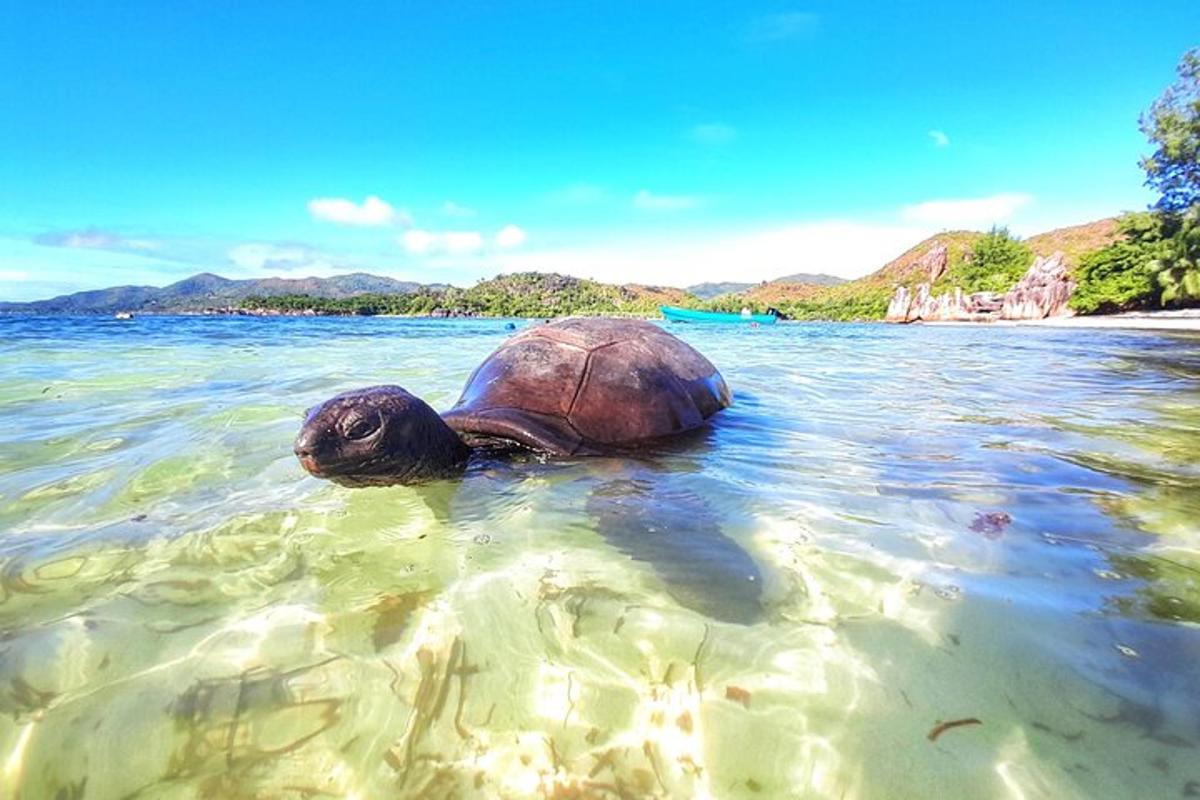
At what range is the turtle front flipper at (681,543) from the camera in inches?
79.1

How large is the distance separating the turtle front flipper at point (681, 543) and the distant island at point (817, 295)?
166ft

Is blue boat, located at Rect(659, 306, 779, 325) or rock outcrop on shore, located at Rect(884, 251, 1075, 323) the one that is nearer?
rock outcrop on shore, located at Rect(884, 251, 1075, 323)

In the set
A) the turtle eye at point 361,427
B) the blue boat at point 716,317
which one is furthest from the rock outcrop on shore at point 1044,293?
the turtle eye at point 361,427

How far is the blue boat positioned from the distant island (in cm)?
1798

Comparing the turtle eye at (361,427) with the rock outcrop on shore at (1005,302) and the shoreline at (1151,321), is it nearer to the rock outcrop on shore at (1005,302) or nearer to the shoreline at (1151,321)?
the shoreline at (1151,321)

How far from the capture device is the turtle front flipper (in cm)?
201

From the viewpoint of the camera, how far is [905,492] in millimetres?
3086

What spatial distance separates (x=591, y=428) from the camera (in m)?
4.12

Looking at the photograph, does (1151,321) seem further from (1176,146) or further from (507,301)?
(507,301)

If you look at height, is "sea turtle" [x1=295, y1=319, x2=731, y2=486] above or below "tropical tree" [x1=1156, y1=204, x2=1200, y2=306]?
below

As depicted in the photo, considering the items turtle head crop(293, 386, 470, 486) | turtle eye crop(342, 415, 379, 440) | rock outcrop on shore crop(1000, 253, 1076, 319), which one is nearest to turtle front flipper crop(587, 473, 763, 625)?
turtle head crop(293, 386, 470, 486)

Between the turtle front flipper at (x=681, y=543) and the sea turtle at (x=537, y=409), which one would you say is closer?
the turtle front flipper at (x=681, y=543)

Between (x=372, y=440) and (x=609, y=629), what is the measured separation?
1.68m

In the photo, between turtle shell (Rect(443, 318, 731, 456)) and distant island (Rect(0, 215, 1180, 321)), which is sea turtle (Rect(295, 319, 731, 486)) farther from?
distant island (Rect(0, 215, 1180, 321))
